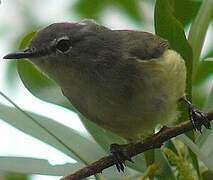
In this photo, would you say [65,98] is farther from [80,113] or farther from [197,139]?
[197,139]

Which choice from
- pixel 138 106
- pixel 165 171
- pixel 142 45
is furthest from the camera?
pixel 142 45

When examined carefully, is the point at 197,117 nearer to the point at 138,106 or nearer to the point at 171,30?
the point at 138,106

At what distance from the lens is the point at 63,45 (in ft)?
7.50

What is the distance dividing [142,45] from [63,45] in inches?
17.3

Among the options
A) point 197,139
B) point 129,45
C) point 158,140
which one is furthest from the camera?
point 129,45

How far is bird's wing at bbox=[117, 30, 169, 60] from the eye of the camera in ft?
8.19

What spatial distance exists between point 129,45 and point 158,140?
73 cm

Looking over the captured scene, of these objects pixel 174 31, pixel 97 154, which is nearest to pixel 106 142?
pixel 97 154

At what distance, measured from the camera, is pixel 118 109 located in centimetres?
229

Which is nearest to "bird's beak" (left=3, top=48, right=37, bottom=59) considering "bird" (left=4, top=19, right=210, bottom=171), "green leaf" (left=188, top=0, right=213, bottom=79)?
"bird" (left=4, top=19, right=210, bottom=171)

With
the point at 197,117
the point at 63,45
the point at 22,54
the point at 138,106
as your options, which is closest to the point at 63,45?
the point at 63,45

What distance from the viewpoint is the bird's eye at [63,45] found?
2246mm

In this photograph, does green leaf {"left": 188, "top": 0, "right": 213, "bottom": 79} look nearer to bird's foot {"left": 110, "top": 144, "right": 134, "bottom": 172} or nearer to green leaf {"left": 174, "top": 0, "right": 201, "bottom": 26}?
green leaf {"left": 174, "top": 0, "right": 201, "bottom": 26}

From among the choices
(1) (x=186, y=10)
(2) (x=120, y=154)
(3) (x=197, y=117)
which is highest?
(1) (x=186, y=10)
